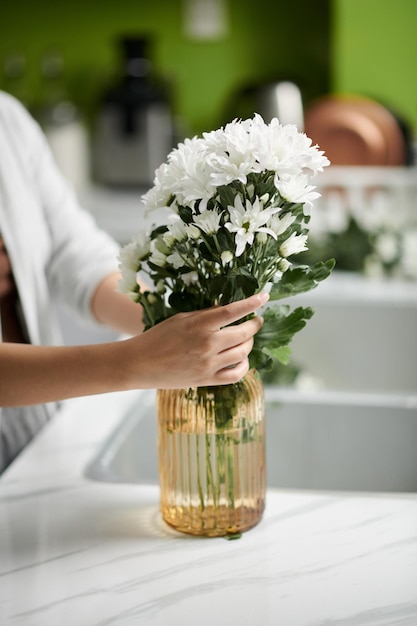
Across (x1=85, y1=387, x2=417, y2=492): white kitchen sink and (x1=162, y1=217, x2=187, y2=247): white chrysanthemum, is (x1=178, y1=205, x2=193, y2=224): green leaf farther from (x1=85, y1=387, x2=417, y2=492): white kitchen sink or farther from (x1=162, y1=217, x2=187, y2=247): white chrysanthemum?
(x1=85, y1=387, x2=417, y2=492): white kitchen sink

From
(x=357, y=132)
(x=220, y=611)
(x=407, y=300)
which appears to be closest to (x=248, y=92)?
(x=357, y=132)

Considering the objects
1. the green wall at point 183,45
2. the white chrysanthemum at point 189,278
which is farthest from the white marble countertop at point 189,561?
the green wall at point 183,45

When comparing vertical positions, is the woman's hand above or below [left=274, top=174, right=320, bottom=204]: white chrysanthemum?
below

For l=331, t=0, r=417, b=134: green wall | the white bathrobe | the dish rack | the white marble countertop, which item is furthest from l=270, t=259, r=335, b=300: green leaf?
l=331, t=0, r=417, b=134: green wall

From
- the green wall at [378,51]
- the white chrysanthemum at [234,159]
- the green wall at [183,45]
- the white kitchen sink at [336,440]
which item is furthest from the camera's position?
the green wall at [183,45]

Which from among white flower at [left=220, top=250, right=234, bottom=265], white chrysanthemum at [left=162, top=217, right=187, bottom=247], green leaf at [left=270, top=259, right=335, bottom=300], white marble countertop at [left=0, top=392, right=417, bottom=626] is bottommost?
white marble countertop at [left=0, top=392, right=417, bottom=626]

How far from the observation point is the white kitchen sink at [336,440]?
1.19 metres

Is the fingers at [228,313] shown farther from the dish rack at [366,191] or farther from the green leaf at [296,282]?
the dish rack at [366,191]

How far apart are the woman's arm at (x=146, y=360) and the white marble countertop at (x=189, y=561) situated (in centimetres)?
15

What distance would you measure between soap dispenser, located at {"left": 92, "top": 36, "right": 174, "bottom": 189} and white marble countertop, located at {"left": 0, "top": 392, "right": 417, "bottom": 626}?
1.65 meters

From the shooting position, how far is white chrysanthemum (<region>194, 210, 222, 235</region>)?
0.74 metres

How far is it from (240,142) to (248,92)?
170 cm

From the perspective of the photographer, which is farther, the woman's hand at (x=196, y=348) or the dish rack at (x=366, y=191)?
the dish rack at (x=366, y=191)

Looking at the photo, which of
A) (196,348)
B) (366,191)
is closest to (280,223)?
(196,348)
